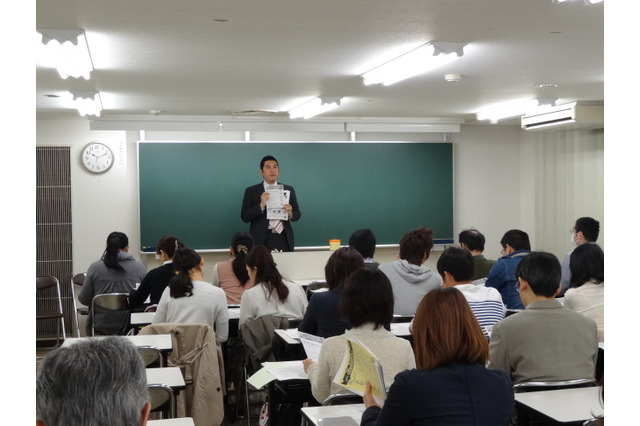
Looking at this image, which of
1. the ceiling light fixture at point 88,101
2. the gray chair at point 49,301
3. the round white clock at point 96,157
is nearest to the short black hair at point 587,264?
the ceiling light fixture at point 88,101

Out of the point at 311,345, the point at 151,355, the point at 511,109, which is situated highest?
the point at 511,109

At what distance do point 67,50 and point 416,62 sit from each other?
2316mm

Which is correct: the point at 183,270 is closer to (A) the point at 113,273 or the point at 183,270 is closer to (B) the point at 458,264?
(B) the point at 458,264

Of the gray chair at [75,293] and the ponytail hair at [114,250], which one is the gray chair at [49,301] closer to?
the gray chair at [75,293]

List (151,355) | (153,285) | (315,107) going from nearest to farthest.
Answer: (151,355) < (153,285) < (315,107)

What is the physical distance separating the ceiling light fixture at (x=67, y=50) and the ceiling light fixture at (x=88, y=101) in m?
1.56

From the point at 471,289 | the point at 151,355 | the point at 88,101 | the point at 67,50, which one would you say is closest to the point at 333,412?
the point at 151,355

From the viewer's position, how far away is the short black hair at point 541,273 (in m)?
3.50

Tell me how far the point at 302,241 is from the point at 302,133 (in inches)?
57.7

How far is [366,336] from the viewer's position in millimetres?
3104

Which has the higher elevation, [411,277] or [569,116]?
[569,116]

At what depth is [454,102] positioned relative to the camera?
7.94 meters
